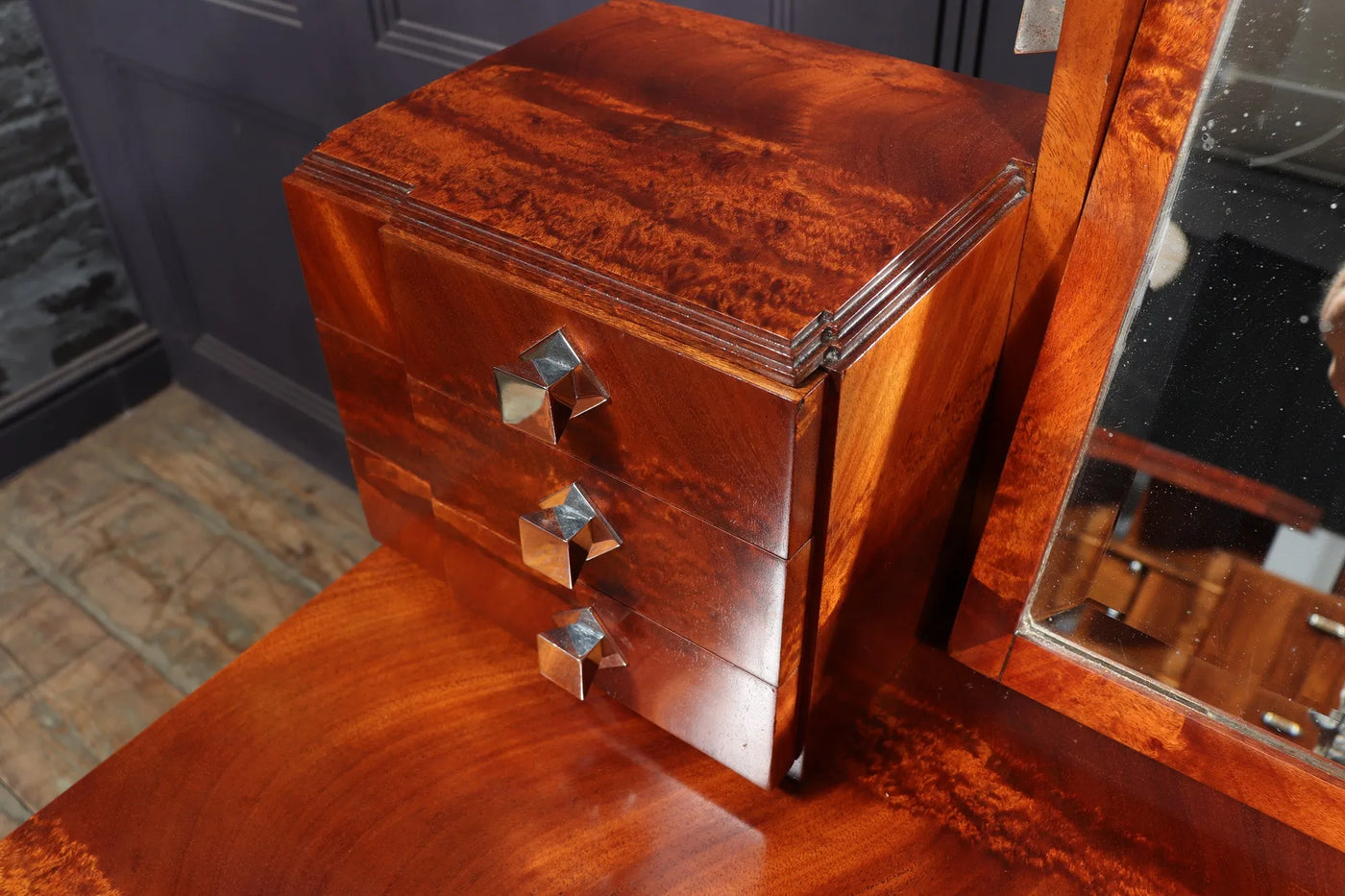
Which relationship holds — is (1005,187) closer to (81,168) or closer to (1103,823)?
(1103,823)

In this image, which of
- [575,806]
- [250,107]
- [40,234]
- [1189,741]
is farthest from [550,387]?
[40,234]

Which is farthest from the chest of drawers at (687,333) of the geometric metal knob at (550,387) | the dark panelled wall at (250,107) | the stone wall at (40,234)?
the stone wall at (40,234)

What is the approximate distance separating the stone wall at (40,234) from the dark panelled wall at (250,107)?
0.10ft

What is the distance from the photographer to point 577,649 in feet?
1.98

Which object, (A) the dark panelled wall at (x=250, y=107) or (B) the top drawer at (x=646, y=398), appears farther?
(A) the dark panelled wall at (x=250, y=107)

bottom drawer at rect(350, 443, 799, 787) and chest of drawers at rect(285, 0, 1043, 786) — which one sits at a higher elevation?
chest of drawers at rect(285, 0, 1043, 786)

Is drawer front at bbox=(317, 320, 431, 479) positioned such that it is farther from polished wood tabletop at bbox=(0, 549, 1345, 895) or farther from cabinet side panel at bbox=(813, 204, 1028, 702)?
cabinet side panel at bbox=(813, 204, 1028, 702)

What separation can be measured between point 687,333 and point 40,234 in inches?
66.4

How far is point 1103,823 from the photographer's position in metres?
0.59

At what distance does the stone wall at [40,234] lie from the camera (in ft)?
5.50

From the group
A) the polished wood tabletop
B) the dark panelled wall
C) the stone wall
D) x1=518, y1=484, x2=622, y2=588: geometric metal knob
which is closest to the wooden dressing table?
the polished wood tabletop

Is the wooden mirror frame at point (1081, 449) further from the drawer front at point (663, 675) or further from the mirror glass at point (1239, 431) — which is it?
the drawer front at point (663, 675)

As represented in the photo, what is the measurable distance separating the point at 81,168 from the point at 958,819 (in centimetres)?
178

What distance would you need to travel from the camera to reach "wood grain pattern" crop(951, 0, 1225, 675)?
45 centimetres
